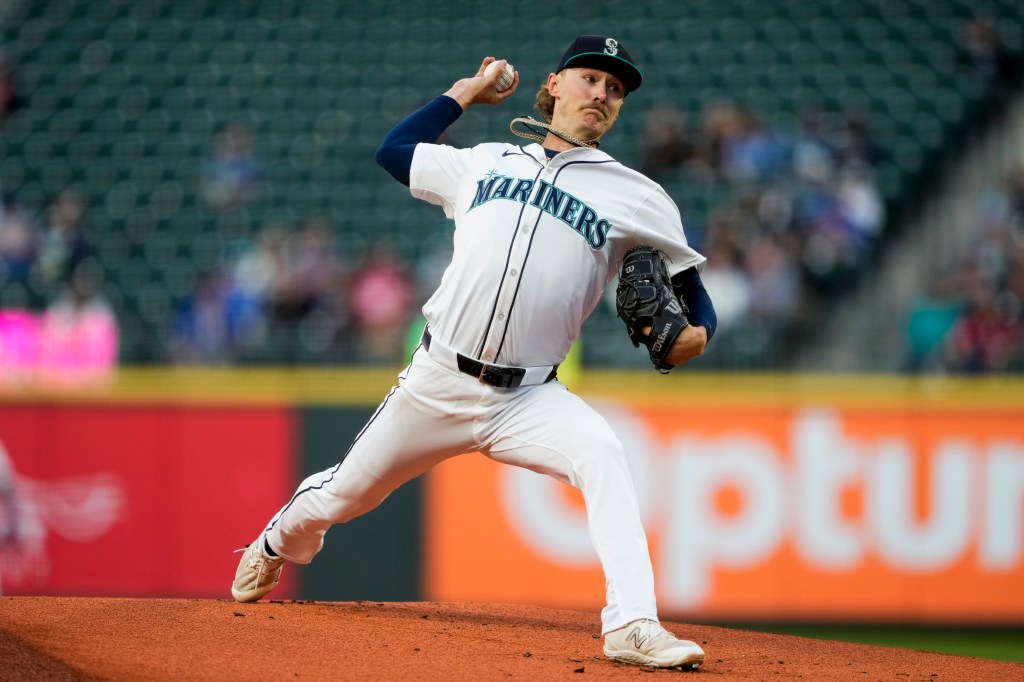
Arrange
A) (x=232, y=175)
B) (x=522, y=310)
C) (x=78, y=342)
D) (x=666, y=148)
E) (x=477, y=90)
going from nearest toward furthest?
(x=522, y=310) < (x=477, y=90) < (x=78, y=342) < (x=666, y=148) < (x=232, y=175)

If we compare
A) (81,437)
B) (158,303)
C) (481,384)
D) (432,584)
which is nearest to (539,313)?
(481,384)

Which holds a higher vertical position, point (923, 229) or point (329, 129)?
point (329, 129)

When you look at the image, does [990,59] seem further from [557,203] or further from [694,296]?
[557,203]

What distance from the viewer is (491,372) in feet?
13.0

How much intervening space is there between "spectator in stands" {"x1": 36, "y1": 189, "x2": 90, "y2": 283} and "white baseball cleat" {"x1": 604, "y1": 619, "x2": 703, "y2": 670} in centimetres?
689

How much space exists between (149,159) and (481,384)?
7.79 m

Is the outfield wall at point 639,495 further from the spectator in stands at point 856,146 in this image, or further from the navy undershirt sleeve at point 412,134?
the navy undershirt sleeve at point 412,134

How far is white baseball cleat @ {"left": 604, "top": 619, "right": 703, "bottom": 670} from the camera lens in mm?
3617

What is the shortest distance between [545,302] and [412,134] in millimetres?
744

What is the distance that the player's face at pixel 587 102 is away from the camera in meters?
4.07

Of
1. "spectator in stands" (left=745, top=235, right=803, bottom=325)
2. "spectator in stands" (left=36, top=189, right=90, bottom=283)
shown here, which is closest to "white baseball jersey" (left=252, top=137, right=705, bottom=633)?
"spectator in stands" (left=745, top=235, right=803, bottom=325)

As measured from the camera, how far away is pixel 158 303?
31.8 feet

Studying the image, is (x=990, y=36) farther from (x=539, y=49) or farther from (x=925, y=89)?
(x=539, y=49)

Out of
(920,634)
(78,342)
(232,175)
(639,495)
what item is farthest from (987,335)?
(232,175)
